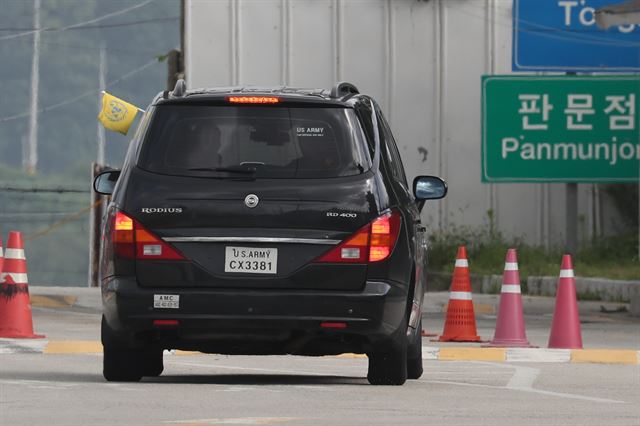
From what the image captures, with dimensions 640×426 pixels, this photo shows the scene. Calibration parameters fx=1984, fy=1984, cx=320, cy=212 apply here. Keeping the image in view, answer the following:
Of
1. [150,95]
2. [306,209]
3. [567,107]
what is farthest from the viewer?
[150,95]

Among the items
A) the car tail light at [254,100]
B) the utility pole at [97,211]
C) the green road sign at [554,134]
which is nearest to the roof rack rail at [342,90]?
the car tail light at [254,100]

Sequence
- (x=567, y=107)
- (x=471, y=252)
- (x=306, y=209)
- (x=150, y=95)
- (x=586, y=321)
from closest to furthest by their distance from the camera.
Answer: (x=306, y=209), (x=586, y=321), (x=567, y=107), (x=471, y=252), (x=150, y=95)

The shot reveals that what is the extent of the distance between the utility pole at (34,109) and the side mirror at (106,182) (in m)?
17.8

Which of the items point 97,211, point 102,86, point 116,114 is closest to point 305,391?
point 116,114

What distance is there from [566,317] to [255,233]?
16.4ft

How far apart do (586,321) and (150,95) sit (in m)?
12.0

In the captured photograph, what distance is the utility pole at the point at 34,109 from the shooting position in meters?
29.4

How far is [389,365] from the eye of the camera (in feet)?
36.6

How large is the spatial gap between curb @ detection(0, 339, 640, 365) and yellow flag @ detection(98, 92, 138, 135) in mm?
10887

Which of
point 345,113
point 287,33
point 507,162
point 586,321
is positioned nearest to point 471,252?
point 507,162

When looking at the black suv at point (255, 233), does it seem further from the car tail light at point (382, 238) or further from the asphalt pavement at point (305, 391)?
the asphalt pavement at point (305, 391)

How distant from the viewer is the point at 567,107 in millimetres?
25938

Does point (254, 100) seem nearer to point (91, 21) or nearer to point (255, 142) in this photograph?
point (255, 142)

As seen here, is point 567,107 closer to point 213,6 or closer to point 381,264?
point 213,6
